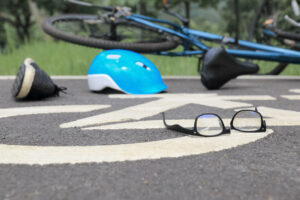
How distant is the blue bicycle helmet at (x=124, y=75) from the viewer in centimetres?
369

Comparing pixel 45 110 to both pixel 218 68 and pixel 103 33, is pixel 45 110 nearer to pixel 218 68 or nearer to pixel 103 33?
pixel 218 68

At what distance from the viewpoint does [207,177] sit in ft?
4.26

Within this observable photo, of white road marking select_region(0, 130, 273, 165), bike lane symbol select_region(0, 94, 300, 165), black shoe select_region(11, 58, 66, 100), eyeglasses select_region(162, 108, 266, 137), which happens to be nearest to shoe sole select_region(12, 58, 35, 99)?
black shoe select_region(11, 58, 66, 100)

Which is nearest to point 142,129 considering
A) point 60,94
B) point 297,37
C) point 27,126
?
point 27,126

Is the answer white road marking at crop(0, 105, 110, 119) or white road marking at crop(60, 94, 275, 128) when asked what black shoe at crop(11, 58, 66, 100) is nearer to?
white road marking at crop(0, 105, 110, 119)

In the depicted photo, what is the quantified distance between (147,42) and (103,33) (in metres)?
0.65

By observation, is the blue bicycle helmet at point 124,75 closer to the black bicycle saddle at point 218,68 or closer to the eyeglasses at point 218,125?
the black bicycle saddle at point 218,68

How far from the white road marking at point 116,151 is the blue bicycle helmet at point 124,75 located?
6.29 feet

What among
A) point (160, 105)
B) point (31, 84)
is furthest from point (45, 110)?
point (160, 105)

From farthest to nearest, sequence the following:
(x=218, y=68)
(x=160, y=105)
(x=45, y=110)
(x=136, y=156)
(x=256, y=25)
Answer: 1. (x=256, y=25)
2. (x=218, y=68)
3. (x=160, y=105)
4. (x=45, y=110)
5. (x=136, y=156)

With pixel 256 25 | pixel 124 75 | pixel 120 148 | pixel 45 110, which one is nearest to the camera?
pixel 120 148

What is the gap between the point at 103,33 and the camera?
5.34 m

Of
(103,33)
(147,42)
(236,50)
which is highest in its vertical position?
(103,33)

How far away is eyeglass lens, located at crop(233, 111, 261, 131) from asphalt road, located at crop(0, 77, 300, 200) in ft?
0.24
